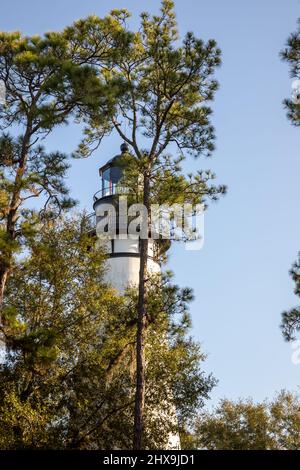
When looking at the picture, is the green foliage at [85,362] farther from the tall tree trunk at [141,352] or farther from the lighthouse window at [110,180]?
the lighthouse window at [110,180]

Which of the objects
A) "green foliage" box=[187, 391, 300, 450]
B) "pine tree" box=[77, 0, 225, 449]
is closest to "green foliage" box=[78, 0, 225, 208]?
"pine tree" box=[77, 0, 225, 449]

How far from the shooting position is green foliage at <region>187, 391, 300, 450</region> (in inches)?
1459

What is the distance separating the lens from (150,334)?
2362cm

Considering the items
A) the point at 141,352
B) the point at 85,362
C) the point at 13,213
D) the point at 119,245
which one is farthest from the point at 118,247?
the point at 13,213

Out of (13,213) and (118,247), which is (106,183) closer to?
(118,247)

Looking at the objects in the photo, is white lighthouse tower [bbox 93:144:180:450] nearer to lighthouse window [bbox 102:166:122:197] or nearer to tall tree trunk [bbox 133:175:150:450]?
lighthouse window [bbox 102:166:122:197]

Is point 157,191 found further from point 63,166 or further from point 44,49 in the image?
point 44,49

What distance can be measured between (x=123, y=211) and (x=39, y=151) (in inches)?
375

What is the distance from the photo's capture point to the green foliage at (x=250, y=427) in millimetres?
37062

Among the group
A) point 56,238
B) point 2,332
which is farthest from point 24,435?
point 56,238

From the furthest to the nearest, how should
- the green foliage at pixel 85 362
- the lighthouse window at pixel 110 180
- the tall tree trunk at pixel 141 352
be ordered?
the lighthouse window at pixel 110 180 < the green foliage at pixel 85 362 < the tall tree trunk at pixel 141 352

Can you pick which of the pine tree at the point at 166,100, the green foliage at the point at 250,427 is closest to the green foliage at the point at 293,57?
the pine tree at the point at 166,100

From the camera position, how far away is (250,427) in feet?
126

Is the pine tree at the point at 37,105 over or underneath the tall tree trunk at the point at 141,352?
over
